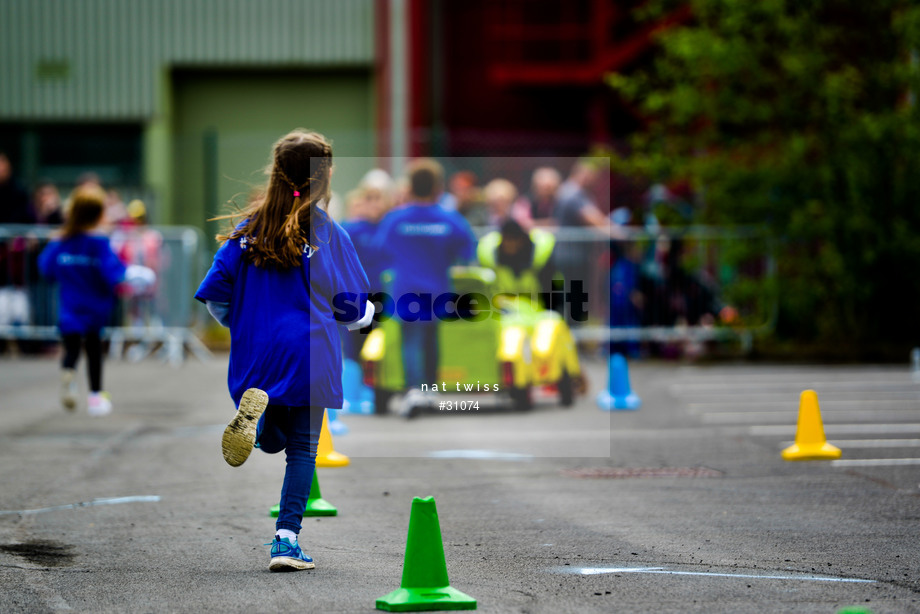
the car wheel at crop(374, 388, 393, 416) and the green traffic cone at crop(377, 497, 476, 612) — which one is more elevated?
the green traffic cone at crop(377, 497, 476, 612)

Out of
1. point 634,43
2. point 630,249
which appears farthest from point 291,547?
point 634,43

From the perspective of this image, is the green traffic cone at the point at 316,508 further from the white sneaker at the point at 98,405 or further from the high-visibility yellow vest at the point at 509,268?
the high-visibility yellow vest at the point at 509,268

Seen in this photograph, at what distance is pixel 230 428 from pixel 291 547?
599 millimetres

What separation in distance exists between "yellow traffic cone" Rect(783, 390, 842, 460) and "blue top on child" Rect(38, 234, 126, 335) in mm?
5931

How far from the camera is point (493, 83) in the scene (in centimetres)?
2648

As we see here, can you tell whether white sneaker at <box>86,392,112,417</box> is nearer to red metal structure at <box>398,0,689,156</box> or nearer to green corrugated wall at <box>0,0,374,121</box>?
green corrugated wall at <box>0,0,374,121</box>

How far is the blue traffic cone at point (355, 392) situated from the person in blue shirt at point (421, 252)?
0.63 metres

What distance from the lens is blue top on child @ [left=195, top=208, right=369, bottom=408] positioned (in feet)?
18.6

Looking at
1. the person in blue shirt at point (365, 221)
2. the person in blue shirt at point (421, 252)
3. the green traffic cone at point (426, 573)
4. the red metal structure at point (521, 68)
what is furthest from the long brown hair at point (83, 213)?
the red metal structure at point (521, 68)

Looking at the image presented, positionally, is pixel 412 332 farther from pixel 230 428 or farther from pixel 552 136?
pixel 552 136

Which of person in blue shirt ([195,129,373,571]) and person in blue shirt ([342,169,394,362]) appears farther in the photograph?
person in blue shirt ([342,169,394,362])

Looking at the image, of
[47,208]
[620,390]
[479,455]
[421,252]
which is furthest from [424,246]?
[47,208]

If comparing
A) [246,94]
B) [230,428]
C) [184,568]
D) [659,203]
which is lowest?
[184,568]

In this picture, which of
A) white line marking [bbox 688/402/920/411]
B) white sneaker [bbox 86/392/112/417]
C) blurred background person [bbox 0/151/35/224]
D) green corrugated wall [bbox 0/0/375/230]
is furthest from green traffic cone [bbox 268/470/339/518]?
green corrugated wall [bbox 0/0/375/230]
